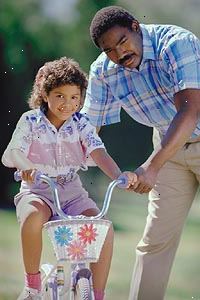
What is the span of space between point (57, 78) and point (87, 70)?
1.02 m

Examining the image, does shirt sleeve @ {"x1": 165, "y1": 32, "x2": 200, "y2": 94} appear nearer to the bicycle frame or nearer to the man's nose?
the man's nose

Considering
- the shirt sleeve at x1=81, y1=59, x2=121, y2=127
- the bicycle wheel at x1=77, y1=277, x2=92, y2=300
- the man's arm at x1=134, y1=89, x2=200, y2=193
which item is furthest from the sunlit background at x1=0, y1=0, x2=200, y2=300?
the bicycle wheel at x1=77, y1=277, x2=92, y2=300

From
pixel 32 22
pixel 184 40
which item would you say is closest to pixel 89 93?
pixel 184 40

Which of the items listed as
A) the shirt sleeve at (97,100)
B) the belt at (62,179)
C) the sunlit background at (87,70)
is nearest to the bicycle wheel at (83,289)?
the belt at (62,179)

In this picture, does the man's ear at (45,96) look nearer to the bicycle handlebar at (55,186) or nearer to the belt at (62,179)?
the belt at (62,179)

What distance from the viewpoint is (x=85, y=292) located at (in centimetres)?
349

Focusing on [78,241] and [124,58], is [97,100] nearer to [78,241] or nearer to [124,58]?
[124,58]

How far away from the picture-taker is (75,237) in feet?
11.3

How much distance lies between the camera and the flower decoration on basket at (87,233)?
3.44 meters

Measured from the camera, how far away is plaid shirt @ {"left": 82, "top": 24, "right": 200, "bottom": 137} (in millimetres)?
3883

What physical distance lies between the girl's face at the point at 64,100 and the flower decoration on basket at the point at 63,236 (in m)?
0.59

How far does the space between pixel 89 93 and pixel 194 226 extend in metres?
1.09

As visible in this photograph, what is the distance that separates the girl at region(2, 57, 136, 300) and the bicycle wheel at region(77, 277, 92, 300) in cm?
26

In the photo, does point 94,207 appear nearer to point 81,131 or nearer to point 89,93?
point 81,131
